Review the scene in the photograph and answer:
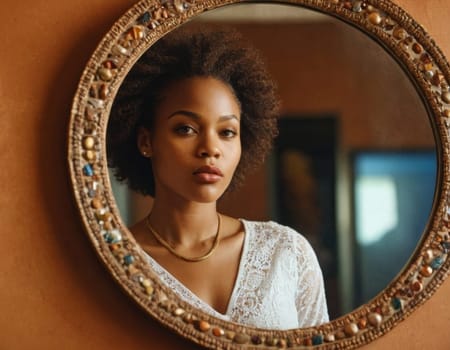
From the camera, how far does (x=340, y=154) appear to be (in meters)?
1.32

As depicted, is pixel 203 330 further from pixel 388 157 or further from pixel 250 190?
pixel 388 157

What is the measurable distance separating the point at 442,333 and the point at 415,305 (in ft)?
0.34

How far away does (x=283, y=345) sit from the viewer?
4.04 ft

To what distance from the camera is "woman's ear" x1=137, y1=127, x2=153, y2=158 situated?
1.22 m

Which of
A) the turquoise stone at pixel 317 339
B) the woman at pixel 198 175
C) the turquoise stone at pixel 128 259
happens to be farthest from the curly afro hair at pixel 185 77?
the turquoise stone at pixel 317 339

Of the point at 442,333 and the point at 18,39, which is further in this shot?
the point at 442,333

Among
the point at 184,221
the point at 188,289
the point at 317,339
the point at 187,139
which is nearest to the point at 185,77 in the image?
the point at 187,139

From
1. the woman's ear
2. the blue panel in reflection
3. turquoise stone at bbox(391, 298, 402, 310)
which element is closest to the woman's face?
the woman's ear

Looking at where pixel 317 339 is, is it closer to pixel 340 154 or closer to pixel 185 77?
pixel 340 154

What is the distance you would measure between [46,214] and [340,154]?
51cm

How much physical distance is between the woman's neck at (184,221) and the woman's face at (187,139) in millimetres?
15

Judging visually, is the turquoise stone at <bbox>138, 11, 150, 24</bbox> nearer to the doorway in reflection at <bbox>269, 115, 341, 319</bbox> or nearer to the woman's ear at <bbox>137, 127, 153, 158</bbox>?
the woman's ear at <bbox>137, 127, 153, 158</bbox>

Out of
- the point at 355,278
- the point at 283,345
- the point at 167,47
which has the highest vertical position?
the point at 167,47

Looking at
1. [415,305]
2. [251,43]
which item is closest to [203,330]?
[415,305]
